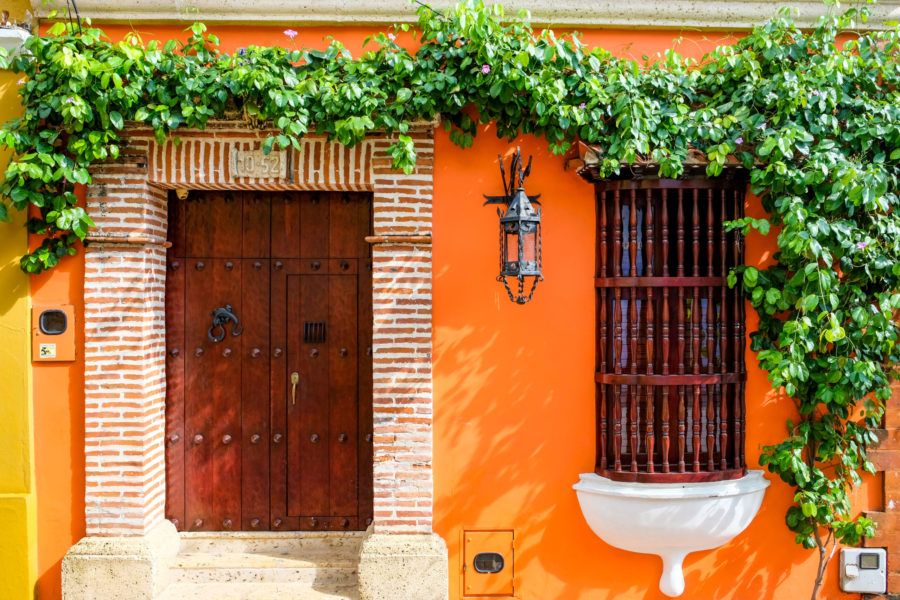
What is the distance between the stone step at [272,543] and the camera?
3.72 m

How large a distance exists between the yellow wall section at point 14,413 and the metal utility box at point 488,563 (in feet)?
7.94

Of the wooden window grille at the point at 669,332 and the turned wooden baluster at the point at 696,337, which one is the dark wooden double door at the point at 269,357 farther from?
the turned wooden baluster at the point at 696,337

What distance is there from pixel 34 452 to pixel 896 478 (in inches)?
193

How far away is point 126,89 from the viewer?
126 inches

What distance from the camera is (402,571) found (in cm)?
343

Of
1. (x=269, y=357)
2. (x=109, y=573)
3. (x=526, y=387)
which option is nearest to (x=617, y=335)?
(x=526, y=387)

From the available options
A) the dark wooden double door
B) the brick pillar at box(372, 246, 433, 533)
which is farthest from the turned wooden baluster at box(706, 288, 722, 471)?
the dark wooden double door

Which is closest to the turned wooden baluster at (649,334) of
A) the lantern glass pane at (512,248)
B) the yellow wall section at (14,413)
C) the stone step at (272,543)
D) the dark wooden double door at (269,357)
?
the lantern glass pane at (512,248)

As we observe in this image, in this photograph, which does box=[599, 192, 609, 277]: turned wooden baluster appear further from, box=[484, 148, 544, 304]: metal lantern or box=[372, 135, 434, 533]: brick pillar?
box=[372, 135, 434, 533]: brick pillar

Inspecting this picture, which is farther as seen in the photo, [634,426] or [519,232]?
[634,426]

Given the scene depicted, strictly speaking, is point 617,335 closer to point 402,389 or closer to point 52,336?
point 402,389

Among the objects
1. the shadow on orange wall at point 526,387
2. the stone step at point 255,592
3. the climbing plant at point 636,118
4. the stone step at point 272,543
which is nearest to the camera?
the climbing plant at point 636,118

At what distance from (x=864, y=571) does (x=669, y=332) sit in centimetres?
180

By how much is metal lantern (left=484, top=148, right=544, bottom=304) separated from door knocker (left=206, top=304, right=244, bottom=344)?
62.8 inches
